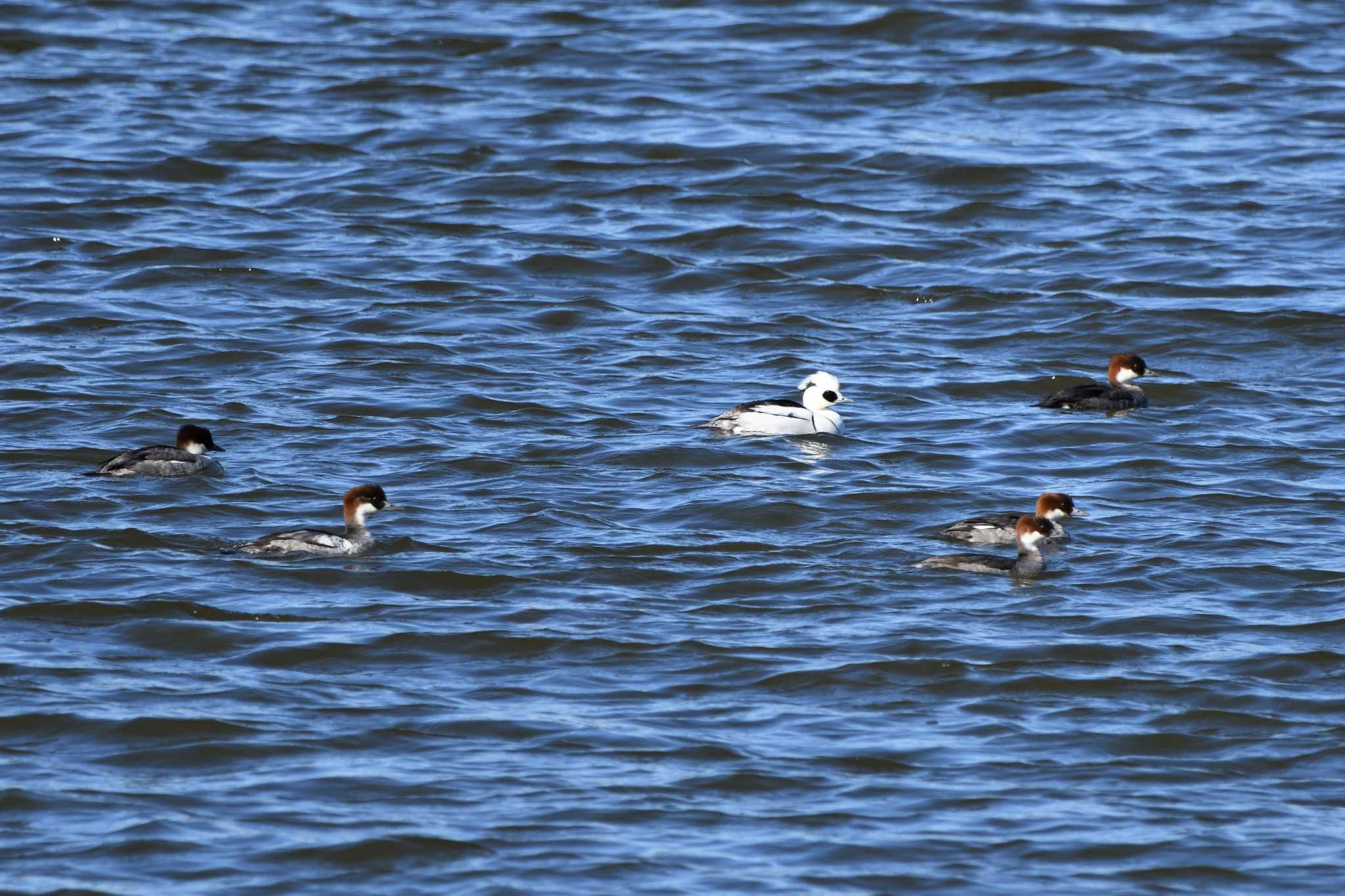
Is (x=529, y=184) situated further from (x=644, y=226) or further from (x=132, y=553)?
(x=132, y=553)

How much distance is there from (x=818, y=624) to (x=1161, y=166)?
13.5 m

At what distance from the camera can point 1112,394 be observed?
55.3 feet

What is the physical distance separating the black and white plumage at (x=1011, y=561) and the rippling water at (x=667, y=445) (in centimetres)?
13

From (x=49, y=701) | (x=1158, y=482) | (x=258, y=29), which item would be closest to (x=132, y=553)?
(x=49, y=701)

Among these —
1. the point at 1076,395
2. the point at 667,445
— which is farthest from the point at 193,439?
the point at 1076,395

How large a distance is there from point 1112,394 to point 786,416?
2.69 m

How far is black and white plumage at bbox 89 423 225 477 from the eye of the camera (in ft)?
46.3

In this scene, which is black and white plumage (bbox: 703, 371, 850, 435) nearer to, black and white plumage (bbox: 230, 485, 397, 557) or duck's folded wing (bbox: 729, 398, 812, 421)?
duck's folded wing (bbox: 729, 398, 812, 421)

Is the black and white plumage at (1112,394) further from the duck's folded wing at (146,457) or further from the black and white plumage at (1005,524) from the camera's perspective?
the duck's folded wing at (146,457)

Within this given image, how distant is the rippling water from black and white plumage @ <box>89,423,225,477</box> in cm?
15

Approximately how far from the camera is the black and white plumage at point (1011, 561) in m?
12.8

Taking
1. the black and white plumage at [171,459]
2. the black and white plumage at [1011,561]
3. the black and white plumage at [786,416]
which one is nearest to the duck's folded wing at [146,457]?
the black and white plumage at [171,459]

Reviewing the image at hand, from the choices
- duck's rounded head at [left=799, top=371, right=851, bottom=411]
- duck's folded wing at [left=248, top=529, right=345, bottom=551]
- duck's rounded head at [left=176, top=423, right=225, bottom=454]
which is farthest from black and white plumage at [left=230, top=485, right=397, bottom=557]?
duck's rounded head at [left=799, top=371, right=851, bottom=411]

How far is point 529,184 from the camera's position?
23.3 metres
